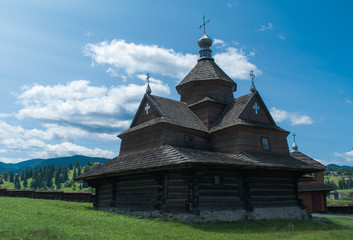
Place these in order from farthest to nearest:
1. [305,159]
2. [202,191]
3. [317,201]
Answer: [305,159] < [317,201] < [202,191]

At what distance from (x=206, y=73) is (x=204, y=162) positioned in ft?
39.2

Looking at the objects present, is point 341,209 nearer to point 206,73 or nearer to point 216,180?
point 206,73

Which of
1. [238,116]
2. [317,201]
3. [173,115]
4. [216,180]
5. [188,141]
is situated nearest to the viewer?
[216,180]

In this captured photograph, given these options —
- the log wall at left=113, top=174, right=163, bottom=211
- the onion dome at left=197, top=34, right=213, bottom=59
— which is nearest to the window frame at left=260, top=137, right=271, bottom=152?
the log wall at left=113, top=174, right=163, bottom=211

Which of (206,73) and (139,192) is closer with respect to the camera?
(139,192)

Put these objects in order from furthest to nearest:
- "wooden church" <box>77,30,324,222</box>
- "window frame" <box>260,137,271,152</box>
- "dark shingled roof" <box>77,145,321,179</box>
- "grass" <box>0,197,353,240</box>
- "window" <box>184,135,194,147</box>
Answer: "window frame" <box>260,137,271,152</box>
"window" <box>184,135,194,147</box>
"wooden church" <box>77,30,324,222</box>
"dark shingled roof" <box>77,145,321,179</box>
"grass" <box>0,197,353,240</box>

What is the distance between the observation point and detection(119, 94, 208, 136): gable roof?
18828 millimetres

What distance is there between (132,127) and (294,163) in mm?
11838

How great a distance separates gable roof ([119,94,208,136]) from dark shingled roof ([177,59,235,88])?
2610 millimetres

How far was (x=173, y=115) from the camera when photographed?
775 inches

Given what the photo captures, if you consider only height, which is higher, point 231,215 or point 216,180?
point 216,180

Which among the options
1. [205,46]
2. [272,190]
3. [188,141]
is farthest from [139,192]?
[205,46]

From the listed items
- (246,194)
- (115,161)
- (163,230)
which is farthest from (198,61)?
(163,230)

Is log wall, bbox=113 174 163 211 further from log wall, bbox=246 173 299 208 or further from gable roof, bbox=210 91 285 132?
gable roof, bbox=210 91 285 132
